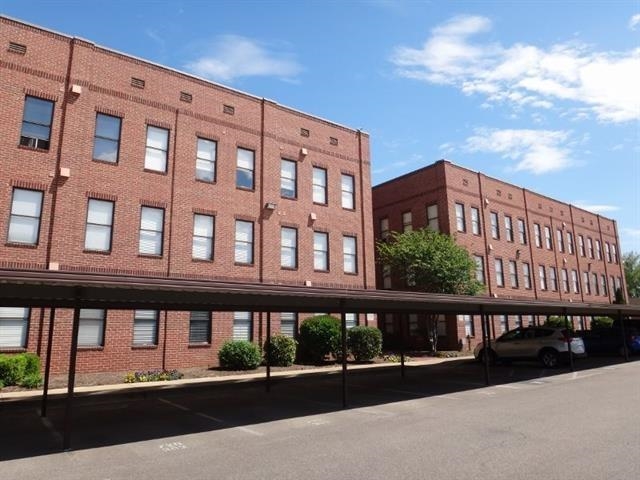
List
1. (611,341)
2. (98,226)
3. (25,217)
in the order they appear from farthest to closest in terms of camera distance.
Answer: (611,341) < (98,226) < (25,217)

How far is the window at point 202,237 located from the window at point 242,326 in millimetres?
2887

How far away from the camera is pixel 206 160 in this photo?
22.0m

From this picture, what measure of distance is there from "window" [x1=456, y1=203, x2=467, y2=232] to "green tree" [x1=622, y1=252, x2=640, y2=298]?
173 feet

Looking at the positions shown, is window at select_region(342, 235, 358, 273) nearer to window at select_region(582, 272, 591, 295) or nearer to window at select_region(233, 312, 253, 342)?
window at select_region(233, 312, 253, 342)

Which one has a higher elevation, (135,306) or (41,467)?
(135,306)

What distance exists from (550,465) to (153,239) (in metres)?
16.8

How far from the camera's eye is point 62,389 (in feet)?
45.7

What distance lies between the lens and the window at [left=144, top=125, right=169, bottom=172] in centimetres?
2030

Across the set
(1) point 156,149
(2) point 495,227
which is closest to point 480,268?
(2) point 495,227

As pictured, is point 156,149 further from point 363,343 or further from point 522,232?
point 522,232

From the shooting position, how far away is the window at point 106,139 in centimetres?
1909

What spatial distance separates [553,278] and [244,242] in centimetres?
3035

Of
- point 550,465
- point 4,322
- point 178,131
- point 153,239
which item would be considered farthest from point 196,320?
point 550,465

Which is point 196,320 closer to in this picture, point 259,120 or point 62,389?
point 62,389
